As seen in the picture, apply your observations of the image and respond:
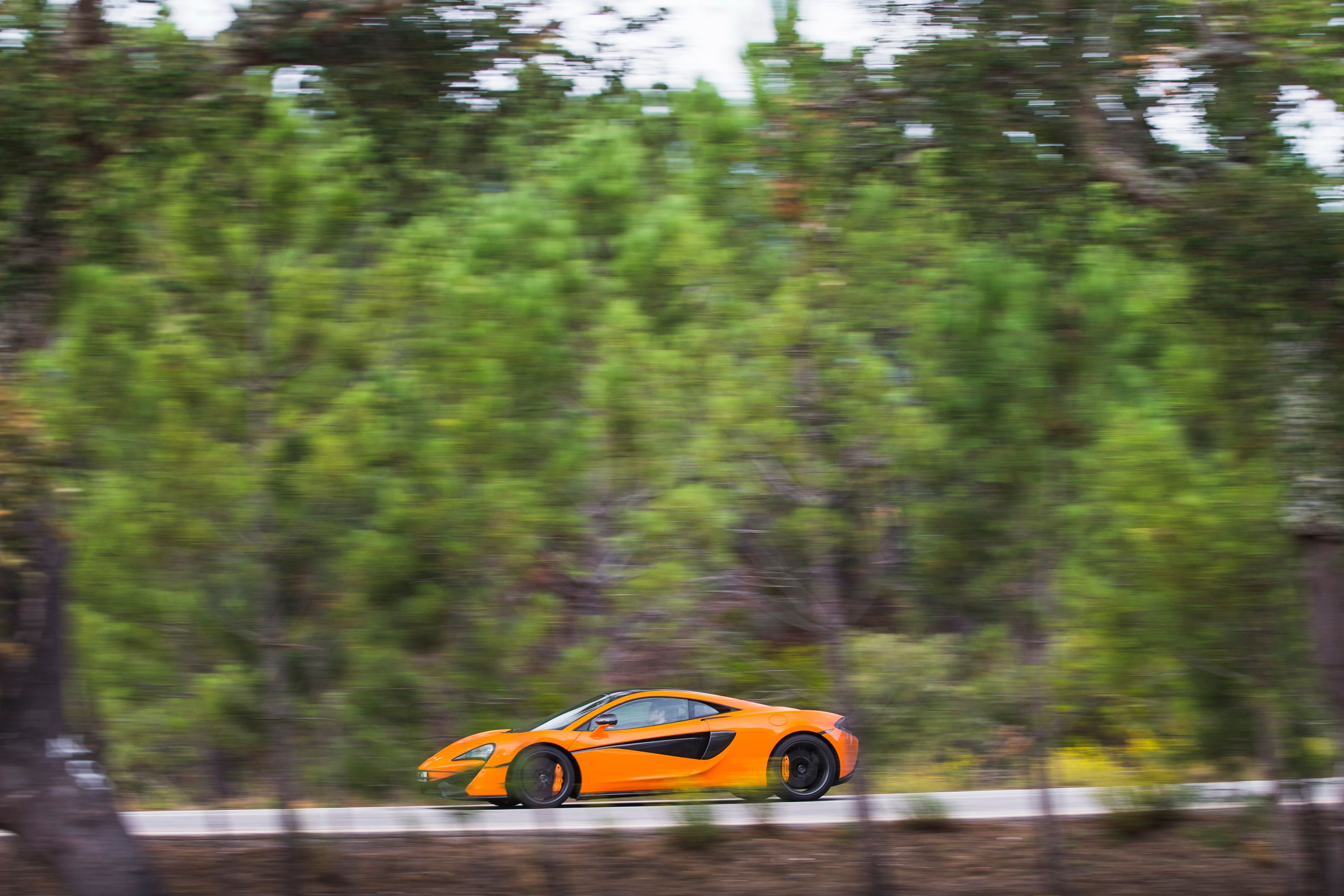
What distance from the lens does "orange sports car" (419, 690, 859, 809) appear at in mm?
8688

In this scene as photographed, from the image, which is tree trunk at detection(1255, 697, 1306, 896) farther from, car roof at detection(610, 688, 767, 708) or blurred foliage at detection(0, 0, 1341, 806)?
car roof at detection(610, 688, 767, 708)

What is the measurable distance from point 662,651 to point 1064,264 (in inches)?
193

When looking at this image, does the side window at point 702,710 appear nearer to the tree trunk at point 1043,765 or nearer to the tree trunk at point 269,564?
the tree trunk at point 1043,765

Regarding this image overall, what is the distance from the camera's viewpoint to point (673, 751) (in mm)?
9078

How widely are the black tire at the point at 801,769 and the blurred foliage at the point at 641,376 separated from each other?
2.24 feet

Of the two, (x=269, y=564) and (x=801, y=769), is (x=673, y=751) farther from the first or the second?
(x=269, y=564)

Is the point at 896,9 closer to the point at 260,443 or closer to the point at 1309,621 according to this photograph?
the point at 1309,621

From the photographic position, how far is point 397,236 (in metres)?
7.36

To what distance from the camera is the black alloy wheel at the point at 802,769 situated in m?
9.19

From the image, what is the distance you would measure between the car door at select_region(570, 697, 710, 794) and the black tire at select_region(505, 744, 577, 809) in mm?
114

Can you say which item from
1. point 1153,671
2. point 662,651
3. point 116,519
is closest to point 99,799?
point 116,519

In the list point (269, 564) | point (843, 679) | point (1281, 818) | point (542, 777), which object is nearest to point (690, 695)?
point (542, 777)

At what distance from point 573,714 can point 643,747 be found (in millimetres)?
665

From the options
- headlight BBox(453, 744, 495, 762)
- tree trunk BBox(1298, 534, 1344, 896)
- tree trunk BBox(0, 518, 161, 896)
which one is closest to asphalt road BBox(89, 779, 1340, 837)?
headlight BBox(453, 744, 495, 762)
